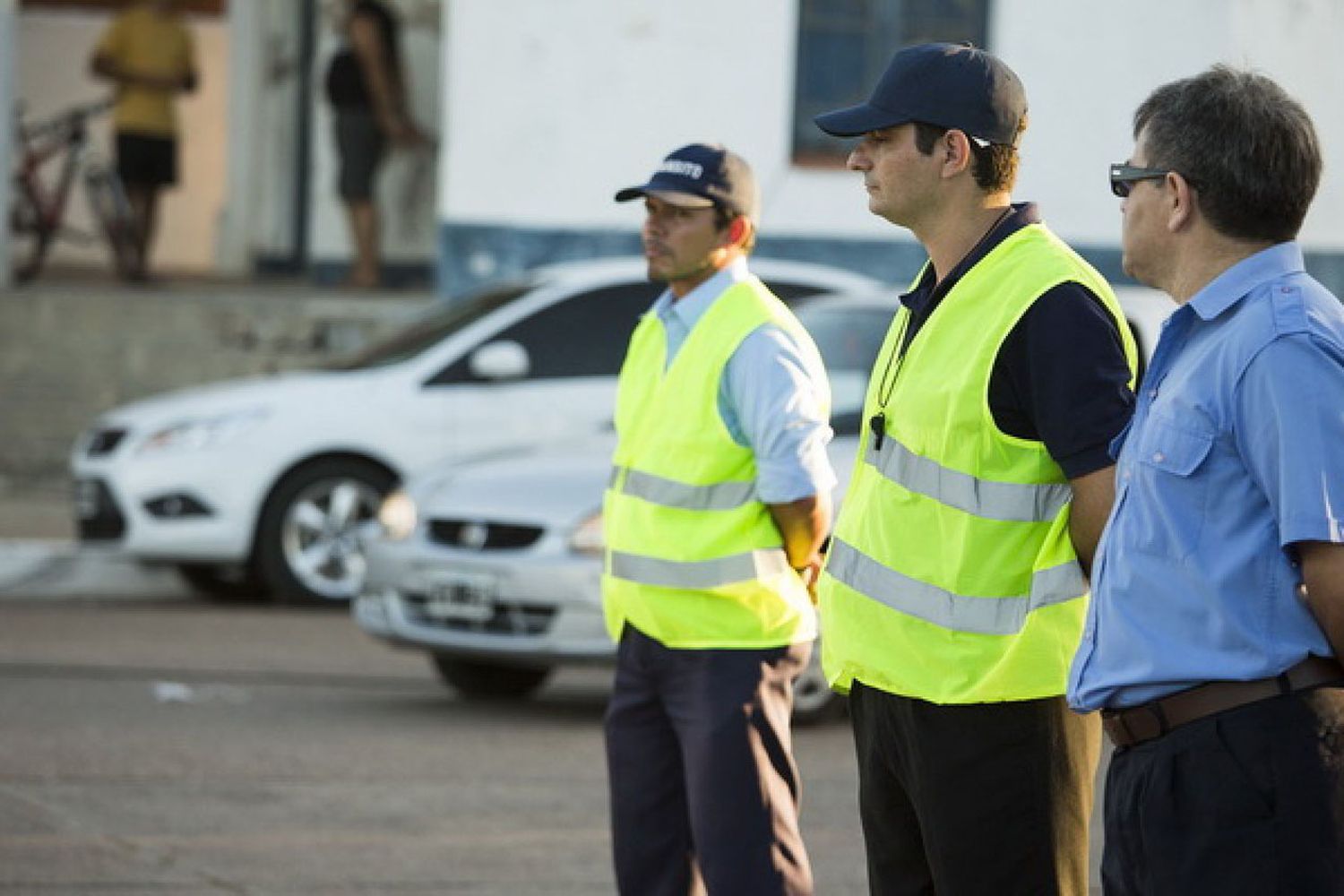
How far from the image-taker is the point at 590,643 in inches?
394

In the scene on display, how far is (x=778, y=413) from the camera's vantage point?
227 inches

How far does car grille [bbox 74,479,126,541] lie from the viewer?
44.8ft

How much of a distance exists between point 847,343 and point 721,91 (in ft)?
26.5

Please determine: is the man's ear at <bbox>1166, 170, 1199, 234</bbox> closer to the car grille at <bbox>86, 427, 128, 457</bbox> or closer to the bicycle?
the car grille at <bbox>86, 427, 128, 457</bbox>

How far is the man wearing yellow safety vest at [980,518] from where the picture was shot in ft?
14.3

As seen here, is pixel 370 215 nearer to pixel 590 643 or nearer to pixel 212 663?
pixel 212 663

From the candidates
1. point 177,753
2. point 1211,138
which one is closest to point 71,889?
point 177,753

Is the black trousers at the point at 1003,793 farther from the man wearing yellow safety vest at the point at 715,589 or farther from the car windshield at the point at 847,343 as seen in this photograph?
the car windshield at the point at 847,343

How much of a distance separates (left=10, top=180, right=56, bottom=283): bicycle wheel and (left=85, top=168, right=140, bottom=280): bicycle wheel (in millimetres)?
437

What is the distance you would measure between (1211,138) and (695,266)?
245 centimetres

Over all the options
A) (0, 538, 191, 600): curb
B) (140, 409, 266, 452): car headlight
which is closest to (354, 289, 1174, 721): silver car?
(140, 409, 266, 452): car headlight

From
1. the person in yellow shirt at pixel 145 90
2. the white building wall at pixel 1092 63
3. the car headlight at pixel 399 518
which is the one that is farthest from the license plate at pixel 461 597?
the person in yellow shirt at pixel 145 90

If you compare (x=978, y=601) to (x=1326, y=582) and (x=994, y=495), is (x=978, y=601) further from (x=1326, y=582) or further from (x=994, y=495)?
(x=1326, y=582)

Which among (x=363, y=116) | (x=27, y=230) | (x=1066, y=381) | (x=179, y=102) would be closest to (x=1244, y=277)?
(x=1066, y=381)
